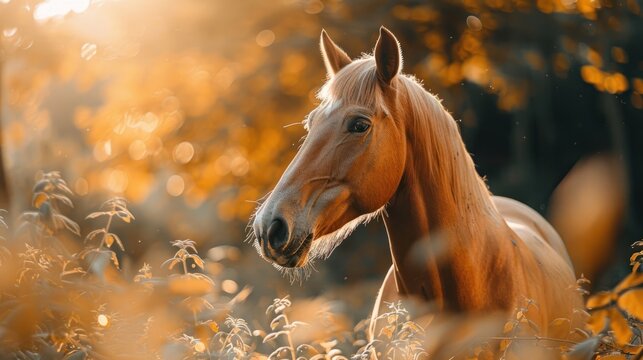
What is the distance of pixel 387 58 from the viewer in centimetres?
312

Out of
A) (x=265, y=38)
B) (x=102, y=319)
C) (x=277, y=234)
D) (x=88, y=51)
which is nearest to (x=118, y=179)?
(x=88, y=51)

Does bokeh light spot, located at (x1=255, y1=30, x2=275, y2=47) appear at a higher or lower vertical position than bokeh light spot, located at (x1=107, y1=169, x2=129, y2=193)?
higher

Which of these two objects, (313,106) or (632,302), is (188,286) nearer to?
(632,302)

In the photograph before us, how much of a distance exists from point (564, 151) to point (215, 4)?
352cm

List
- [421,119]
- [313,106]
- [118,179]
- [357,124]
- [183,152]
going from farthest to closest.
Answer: [183,152]
[313,106]
[118,179]
[421,119]
[357,124]

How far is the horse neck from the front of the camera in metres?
3.17

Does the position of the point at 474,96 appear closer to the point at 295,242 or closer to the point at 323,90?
the point at 323,90

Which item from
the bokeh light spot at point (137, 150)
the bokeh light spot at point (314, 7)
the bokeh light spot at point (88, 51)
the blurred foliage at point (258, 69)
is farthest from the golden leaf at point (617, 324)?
the bokeh light spot at point (137, 150)

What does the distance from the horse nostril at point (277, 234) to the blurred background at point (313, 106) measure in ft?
7.40

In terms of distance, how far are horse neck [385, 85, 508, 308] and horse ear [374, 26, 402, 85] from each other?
14cm

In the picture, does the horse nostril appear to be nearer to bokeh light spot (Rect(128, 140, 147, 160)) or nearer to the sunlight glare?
the sunlight glare

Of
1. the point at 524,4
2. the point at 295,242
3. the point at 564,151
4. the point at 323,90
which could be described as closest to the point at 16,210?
the point at 295,242

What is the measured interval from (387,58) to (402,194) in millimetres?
519

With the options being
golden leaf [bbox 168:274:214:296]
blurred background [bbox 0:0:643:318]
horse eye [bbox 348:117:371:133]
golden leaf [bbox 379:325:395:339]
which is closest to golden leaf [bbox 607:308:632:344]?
golden leaf [bbox 168:274:214:296]
